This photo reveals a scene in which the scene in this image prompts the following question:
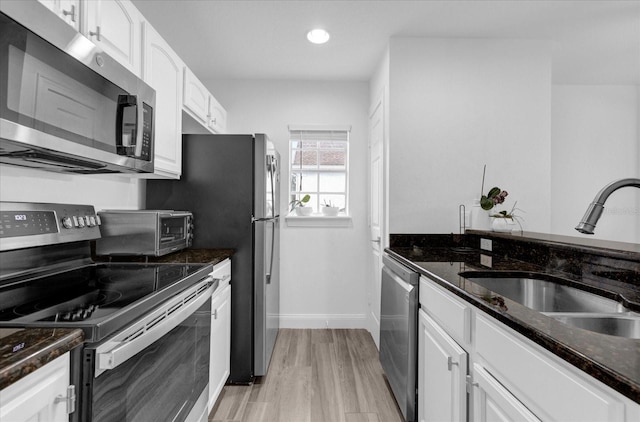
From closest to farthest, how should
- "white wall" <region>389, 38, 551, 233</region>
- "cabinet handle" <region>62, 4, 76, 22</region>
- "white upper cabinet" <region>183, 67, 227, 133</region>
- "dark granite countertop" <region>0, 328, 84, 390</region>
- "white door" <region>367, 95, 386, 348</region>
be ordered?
"dark granite countertop" <region>0, 328, 84, 390</region> → "cabinet handle" <region>62, 4, 76, 22</region> → "white upper cabinet" <region>183, 67, 227, 133</region> → "white wall" <region>389, 38, 551, 233</region> → "white door" <region>367, 95, 386, 348</region>

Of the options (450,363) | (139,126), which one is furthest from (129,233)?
(450,363)

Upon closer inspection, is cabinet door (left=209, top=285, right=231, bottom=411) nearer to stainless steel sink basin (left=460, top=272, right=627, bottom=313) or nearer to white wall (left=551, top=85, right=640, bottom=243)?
stainless steel sink basin (left=460, top=272, right=627, bottom=313)

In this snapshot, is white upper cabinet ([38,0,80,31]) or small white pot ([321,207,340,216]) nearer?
white upper cabinet ([38,0,80,31])

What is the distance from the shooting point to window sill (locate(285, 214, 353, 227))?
351 centimetres

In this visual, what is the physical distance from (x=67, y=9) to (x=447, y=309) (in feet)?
5.89

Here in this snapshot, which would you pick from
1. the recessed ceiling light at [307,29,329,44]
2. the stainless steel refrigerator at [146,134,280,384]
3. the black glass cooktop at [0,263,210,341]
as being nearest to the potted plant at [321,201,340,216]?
the stainless steel refrigerator at [146,134,280,384]

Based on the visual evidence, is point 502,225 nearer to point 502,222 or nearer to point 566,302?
A: point 502,222

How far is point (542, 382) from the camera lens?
829 mm

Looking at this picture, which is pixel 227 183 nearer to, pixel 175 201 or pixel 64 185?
pixel 175 201

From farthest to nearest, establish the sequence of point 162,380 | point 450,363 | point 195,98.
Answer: point 195,98, point 450,363, point 162,380

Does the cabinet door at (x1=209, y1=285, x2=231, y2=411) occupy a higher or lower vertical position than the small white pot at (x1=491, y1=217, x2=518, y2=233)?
lower

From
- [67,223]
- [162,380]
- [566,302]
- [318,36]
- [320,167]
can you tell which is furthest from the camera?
[320,167]

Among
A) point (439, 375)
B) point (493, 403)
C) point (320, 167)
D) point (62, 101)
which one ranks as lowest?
point (439, 375)

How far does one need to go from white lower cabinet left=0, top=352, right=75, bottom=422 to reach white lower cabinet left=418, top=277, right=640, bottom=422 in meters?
1.11
